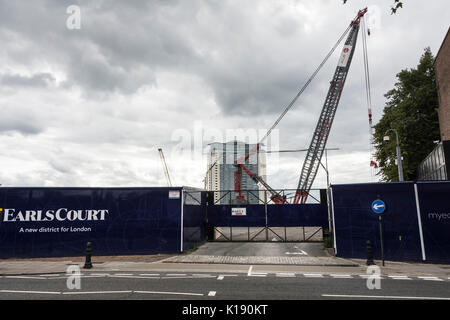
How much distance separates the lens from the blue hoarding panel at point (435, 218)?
16156 mm

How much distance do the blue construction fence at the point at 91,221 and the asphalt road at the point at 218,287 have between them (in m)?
6.23

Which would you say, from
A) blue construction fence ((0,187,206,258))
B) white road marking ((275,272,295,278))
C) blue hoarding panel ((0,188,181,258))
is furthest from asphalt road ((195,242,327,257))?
white road marking ((275,272,295,278))

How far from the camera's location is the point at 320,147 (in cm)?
5016

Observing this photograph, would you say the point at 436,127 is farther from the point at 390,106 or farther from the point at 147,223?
the point at 147,223

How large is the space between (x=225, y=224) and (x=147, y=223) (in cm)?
750

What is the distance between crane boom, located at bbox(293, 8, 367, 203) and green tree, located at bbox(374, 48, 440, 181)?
10811 mm

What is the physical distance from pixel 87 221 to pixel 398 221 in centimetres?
1851

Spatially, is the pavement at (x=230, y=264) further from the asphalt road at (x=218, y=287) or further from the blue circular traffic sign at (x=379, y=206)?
the blue circular traffic sign at (x=379, y=206)

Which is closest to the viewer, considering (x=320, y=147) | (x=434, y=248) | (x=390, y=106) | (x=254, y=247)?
(x=434, y=248)

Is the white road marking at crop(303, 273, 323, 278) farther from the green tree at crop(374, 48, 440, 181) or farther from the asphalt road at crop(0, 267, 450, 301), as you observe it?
the green tree at crop(374, 48, 440, 181)

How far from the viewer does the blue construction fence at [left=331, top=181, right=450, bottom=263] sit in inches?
643

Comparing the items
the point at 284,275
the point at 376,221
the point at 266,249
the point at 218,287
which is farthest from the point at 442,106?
the point at 218,287

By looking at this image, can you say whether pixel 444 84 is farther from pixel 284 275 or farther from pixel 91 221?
pixel 91 221
